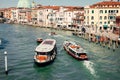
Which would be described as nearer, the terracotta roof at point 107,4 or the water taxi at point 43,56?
the water taxi at point 43,56

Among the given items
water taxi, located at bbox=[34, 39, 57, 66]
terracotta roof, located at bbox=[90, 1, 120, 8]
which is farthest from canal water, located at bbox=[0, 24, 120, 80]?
terracotta roof, located at bbox=[90, 1, 120, 8]

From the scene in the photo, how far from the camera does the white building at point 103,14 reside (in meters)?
70.2

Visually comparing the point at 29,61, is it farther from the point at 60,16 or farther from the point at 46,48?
the point at 60,16

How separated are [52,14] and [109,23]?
3702 cm

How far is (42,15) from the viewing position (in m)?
112

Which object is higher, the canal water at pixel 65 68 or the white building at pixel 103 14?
the white building at pixel 103 14

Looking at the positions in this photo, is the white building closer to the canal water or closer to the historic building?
the canal water

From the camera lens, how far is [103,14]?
71.1m

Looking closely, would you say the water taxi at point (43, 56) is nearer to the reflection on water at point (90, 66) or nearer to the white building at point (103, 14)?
the reflection on water at point (90, 66)

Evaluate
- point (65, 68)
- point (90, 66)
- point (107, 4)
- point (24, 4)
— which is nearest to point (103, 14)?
point (107, 4)

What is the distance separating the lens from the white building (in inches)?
2766

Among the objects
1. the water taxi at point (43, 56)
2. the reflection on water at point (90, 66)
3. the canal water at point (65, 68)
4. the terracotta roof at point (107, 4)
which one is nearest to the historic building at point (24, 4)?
the terracotta roof at point (107, 4)

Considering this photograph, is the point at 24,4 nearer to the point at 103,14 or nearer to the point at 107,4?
the point at 103,14

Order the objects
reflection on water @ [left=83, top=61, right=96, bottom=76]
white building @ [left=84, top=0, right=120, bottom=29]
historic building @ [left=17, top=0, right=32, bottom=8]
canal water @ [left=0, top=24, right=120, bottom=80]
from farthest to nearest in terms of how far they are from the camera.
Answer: historic building @ [left=17, top=0, right=32, bottom=8] → white building @ [left=84, top=0, right=120, bottom=29] → reflection on water @ [left=83, top=61, right=96, bottom=76] → canal water @ [left=0, top=24, right=120, bottom=80]
